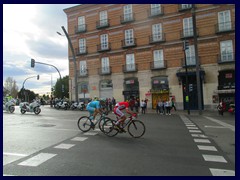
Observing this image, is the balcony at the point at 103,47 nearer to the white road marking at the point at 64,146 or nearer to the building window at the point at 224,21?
the building window at the point at 224,21

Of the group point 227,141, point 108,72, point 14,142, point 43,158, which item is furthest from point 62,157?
point 108,72

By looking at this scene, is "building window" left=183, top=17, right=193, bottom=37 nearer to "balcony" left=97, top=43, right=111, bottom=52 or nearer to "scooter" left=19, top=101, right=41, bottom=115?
"balcony" left=97, top=43, right=111, bottom=52

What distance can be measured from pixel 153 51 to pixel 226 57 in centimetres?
847

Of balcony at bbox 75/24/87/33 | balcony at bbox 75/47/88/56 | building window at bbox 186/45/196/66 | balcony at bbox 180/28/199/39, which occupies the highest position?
balcony at bbox 75/24/87/33

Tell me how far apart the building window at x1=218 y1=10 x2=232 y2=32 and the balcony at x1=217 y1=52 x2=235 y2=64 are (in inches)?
110

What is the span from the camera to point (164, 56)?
27.1 m

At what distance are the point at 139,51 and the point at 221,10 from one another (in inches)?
415

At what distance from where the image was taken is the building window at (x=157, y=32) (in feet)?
90.0

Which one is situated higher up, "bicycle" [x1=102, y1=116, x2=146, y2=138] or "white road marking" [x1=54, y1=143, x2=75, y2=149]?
"bicycle" [x1=102, y1=116, x2=146, y2=138]

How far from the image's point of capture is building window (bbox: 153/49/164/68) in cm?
2724

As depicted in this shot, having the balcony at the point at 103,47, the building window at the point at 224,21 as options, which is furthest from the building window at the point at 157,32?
the building window at the point at 224,21

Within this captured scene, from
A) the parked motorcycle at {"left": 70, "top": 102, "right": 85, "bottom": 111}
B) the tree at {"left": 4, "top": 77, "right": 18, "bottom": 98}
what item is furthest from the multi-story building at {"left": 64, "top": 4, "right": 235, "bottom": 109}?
the tree at {"left": 4, "top": 77, "right": 18, "bottom": 98}

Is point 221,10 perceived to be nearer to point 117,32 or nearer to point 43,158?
point 117,32

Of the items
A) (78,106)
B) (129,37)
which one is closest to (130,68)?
(129,37)
